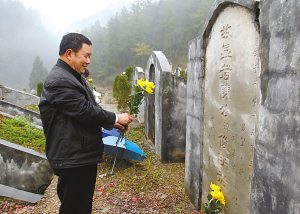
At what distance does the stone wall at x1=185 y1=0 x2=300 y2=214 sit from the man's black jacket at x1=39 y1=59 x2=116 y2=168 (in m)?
1.33

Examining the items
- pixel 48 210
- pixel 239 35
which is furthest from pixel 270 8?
pixel 48 210

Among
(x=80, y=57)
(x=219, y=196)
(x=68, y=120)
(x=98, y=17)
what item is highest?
(x=98, y=17)

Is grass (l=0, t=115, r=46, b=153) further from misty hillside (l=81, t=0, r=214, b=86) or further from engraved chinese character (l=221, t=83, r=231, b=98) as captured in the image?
misty hillside (l=81, t=0, r=214, b=86)

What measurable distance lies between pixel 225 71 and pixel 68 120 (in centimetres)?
178

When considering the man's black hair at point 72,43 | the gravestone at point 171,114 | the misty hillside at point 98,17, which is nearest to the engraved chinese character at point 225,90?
the man's black hair at point 72,43

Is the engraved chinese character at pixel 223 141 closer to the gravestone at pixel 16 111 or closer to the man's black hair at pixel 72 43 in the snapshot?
the man's black hair at pixel 72 43

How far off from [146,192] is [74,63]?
3016 millimetres

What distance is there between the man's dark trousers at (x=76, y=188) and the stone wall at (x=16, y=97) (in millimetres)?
13977

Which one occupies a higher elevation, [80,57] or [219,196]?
[80,57]

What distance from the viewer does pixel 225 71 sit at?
252 cm

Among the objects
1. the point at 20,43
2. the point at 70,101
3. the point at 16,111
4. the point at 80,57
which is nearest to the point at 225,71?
the point at 80,57

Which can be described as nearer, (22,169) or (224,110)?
(224,110)

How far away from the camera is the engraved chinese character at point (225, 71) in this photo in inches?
96.6

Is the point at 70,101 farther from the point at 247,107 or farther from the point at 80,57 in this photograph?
A: the point at 247,107
